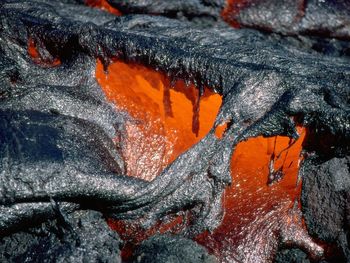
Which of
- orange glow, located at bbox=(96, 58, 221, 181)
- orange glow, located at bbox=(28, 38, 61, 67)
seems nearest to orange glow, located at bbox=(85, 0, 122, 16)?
orange glow, located at bbox=(28, 38, 61, 67)

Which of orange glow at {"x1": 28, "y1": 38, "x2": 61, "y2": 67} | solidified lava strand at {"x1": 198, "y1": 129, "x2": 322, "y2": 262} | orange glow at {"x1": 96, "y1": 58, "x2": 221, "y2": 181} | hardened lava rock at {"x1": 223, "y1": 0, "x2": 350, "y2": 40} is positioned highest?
hardened lava rock at {"x1": 223, "y1": 0, "x2": 350, "y2": 40}

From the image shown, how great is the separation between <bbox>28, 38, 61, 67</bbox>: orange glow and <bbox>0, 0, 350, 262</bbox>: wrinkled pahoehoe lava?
0.07ft

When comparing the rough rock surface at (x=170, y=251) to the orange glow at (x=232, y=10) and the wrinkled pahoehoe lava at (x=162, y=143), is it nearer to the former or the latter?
the wrinkled pahoehoe lava at (x=162, y=143)

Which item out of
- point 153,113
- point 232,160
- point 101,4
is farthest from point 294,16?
point 101,4

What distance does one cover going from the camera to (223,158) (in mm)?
3072

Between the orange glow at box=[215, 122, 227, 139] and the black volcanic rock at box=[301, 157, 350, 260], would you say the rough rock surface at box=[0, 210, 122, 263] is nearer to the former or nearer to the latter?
the orange glow at box=[215, 122, 227, 139]

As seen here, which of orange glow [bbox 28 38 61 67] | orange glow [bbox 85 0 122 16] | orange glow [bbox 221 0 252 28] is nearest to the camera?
orange glow [bbox 28 38 61 67]

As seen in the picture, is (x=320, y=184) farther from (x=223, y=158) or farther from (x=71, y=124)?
(x=71, y=124)

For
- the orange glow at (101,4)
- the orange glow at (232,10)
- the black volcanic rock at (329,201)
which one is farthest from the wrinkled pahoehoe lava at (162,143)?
the orange glow at (232,10)

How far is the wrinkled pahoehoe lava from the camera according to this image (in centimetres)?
292

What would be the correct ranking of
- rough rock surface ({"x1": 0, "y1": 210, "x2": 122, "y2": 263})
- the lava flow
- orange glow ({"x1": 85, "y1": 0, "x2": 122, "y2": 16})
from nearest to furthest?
rough rock surface ({"x1": 0, "y1": 210, "x2": 122, "y2": 263}), the lava flow, orange glow ({"x1": 85, "y1": 0, "x2": 122, "y2": 16})

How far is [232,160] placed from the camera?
4000mm

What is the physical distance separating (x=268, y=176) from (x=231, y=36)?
1.71 m

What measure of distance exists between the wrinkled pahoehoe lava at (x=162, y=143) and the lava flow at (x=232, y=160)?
0.6 inches
